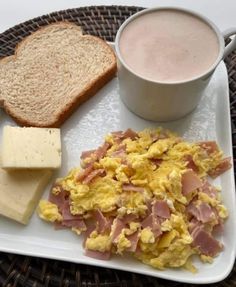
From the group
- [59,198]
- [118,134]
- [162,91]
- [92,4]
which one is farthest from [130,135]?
[92,4]

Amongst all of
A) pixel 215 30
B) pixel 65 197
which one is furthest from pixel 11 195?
pixel 215 30

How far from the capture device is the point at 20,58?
1.41 m

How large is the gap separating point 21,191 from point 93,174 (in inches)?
7.0

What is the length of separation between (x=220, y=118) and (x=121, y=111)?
0.89 ft

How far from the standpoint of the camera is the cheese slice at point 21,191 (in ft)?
3.82

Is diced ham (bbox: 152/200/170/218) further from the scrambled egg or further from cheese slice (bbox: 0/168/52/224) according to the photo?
cheese slice (bbox: 0/168/52/224)

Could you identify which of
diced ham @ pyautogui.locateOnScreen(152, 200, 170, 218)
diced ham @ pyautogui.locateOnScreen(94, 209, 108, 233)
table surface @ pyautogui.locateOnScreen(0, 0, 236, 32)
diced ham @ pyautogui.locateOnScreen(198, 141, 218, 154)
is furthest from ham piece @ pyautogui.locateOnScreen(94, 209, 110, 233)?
table surface @ pyautogui.locateOnScreen(0, 0, 236, 32)

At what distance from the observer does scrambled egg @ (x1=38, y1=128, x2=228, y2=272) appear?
42.8 inches

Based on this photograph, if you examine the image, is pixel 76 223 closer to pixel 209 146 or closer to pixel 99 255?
pixel 99 255

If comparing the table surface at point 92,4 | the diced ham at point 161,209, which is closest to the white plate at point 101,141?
the diced ham at point 161,209

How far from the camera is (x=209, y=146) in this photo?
1.25 meters

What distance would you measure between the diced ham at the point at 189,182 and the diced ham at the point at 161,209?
0.06m

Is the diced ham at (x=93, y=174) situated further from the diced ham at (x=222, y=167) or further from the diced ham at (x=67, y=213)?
the diced ham at (x=222, y=167)

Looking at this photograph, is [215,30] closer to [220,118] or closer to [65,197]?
[220,118]
